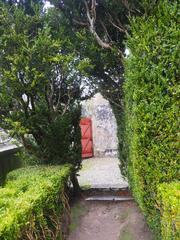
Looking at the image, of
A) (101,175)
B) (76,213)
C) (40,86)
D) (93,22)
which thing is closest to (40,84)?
(40,86)

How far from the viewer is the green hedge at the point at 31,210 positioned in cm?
267

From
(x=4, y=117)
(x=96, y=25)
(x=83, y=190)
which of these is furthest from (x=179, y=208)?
(x=83, y=190)

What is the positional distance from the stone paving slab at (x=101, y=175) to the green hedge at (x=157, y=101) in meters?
4.03

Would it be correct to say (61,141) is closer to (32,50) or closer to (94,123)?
(32,50)

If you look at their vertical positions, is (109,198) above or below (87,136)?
below

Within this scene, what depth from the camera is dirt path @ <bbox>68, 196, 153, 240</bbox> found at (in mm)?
5344

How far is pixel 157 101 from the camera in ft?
12.5

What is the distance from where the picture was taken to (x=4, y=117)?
600cm

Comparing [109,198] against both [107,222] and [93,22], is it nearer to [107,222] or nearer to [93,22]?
[107,222]

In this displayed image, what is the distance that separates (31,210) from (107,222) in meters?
3.22

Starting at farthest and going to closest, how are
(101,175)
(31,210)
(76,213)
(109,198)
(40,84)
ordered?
(101,175), (109,198), (76,213), (40,84), (31,210)

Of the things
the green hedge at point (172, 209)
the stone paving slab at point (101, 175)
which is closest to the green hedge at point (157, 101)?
the green hedge at point (172, 209)

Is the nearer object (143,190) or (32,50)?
(143,190)

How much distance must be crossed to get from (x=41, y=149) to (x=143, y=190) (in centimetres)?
306
